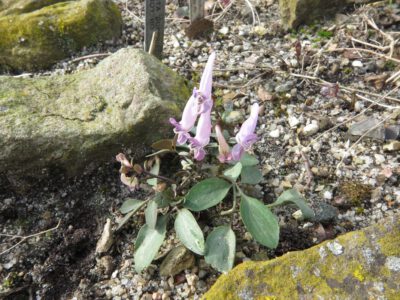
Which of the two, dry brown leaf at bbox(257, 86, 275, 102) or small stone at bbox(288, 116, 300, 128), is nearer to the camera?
small stone at bbox(288, 116, 300, 128)

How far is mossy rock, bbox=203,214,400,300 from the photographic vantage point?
1500mm

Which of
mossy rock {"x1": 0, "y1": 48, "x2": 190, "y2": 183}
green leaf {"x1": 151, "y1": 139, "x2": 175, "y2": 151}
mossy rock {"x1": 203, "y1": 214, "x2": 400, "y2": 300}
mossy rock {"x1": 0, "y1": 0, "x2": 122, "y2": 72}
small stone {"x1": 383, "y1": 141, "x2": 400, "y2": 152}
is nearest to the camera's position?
mossy rock {"x1": 203, "y1": 214, "x2": 400, "y2": 300}

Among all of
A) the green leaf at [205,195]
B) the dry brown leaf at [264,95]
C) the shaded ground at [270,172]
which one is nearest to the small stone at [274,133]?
the shaded ground at [270,172]

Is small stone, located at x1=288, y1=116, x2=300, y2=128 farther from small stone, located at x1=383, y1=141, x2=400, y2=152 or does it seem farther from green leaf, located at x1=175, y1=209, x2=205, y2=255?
green leaf, located at x1=175, y1=209, x2=205, y2=255

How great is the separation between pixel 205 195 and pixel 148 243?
325 mm

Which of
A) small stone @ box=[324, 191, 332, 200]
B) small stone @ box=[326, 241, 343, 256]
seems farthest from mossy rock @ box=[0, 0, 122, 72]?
small stone @ box=[326, 241, 343, 256]

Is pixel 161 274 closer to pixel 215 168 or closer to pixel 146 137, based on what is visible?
pixel 215 168

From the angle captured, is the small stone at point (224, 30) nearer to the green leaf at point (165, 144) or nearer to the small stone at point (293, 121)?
the small stone at point (293, 121)

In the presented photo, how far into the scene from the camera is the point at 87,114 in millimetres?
2256

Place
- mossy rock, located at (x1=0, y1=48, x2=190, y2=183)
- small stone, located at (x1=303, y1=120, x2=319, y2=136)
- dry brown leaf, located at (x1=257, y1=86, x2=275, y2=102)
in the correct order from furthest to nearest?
dry brown leaf, located at (x1=257, y1=86, x2=275, y2=102), small stone, located at (x1=303, y1=120, x2=319, y2=136), mossy rock, located at (x1=0, y1=48, x2=190, y2=183)

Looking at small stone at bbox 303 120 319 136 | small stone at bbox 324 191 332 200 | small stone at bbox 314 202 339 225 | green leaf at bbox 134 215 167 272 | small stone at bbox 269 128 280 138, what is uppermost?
small stone at bbox 303 120 319 136

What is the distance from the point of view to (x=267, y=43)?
314cm

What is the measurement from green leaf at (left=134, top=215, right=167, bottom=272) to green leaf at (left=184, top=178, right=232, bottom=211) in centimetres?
17

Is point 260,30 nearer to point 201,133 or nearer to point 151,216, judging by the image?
point 201,133
